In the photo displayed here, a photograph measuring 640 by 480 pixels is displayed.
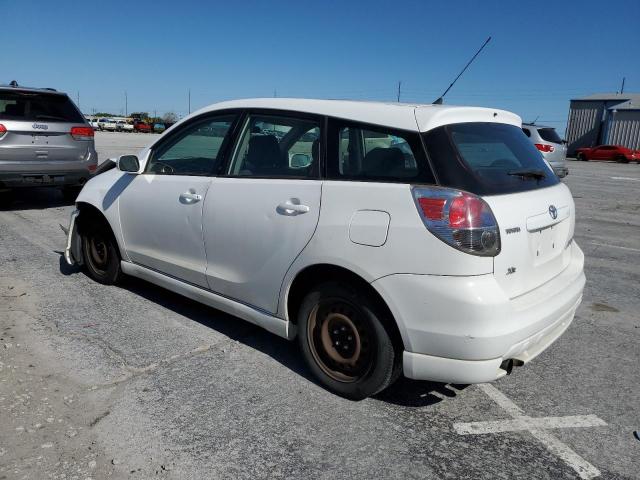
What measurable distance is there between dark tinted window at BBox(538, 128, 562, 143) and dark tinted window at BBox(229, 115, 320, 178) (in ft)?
49.8

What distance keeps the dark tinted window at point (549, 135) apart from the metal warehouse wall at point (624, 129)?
31.7 metres

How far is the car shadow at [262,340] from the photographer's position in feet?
10.5

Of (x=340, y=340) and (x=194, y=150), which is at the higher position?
(x=194, y=150)

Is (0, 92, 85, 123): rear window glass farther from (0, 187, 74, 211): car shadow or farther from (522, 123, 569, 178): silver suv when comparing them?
(522, 123, 569, 178): silver suv

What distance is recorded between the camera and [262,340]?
3.93 m

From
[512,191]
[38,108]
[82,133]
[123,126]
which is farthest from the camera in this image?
[123,126]

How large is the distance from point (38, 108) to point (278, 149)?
6133mm

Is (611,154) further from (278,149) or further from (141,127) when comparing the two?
(141,127)

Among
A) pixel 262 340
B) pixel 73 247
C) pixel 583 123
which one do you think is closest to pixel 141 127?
pixel 583 123

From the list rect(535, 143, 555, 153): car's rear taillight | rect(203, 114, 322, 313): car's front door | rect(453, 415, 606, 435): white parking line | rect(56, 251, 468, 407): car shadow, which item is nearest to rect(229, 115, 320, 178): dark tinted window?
rect(203, 114, 322, 313): car's front door

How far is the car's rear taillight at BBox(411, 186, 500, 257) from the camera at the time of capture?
8.45ft

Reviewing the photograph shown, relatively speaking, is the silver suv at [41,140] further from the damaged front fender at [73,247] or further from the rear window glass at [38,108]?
the damaged front fender at [73,247]

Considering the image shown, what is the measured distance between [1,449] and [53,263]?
350cm

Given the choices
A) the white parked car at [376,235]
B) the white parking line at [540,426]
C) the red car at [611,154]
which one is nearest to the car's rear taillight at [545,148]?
the white parked car at [376,235]
